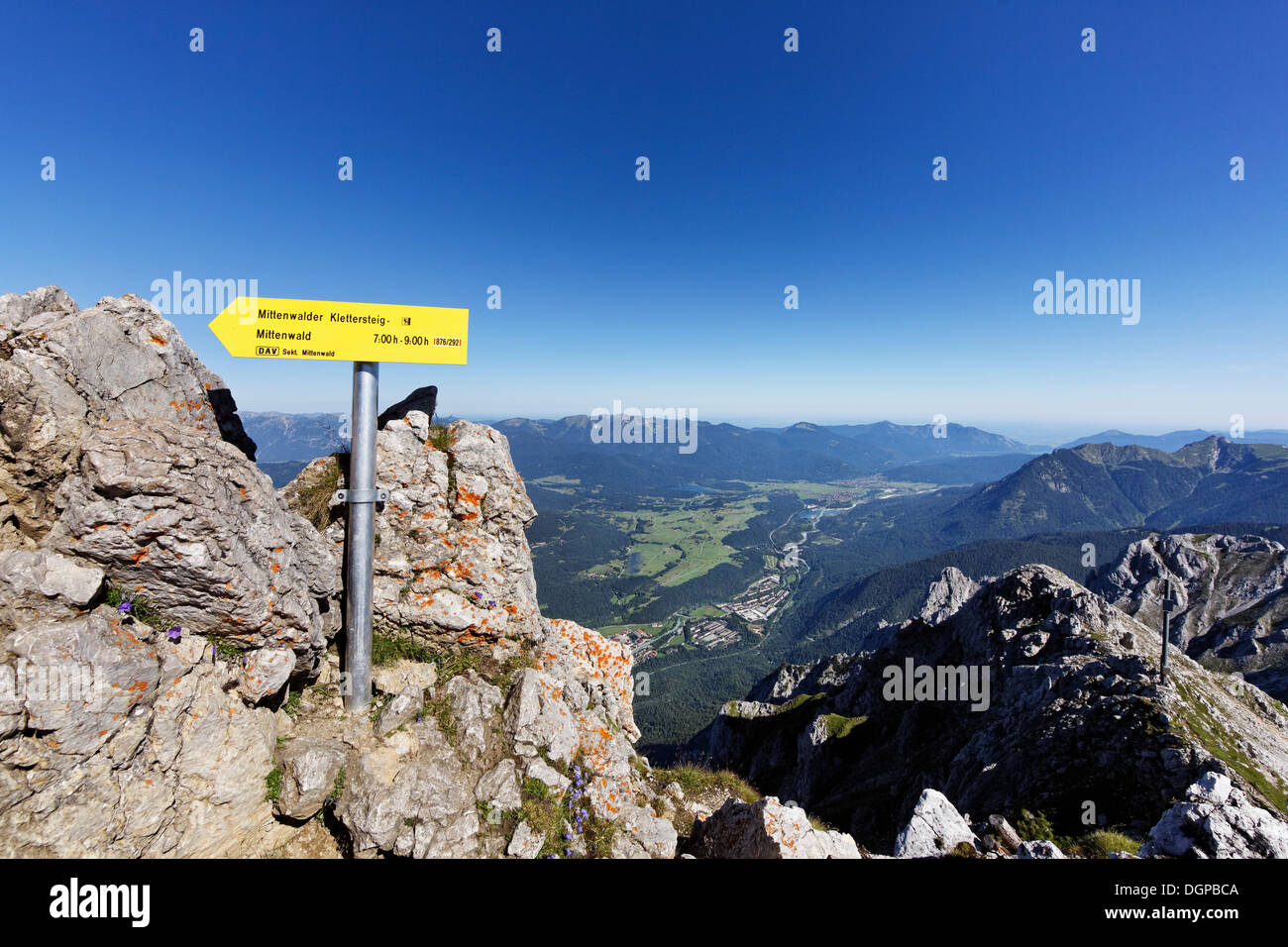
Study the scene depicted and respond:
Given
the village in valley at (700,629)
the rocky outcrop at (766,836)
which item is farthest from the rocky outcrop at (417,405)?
the village in valley at (700,629)

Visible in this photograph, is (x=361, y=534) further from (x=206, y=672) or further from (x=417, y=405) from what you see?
(x=417, y=405)

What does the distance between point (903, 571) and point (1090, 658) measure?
19725 cm

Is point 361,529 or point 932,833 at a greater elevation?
point 361,529

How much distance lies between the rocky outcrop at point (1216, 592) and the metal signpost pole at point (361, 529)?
3822 inches

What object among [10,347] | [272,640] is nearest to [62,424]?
[10,347]

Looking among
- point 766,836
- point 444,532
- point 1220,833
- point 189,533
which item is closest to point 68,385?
point 189,533

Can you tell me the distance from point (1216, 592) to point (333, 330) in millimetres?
147951

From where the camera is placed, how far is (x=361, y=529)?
357 inches

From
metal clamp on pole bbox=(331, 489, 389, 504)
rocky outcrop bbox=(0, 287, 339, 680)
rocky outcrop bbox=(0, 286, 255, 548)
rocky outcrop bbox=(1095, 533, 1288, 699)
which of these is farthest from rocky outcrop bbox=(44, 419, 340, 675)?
rocky outcrop bbox=(1095, 533, 1288, 699)

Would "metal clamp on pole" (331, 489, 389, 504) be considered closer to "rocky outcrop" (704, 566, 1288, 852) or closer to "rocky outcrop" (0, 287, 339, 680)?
"rocky outcrop" (0, 287, 339, 680)

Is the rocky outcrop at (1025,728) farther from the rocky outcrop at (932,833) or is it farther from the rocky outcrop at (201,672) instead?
the rocky outcrop at (201,672)

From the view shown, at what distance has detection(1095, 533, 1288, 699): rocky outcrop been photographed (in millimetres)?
69000

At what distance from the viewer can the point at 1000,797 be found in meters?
19.7
